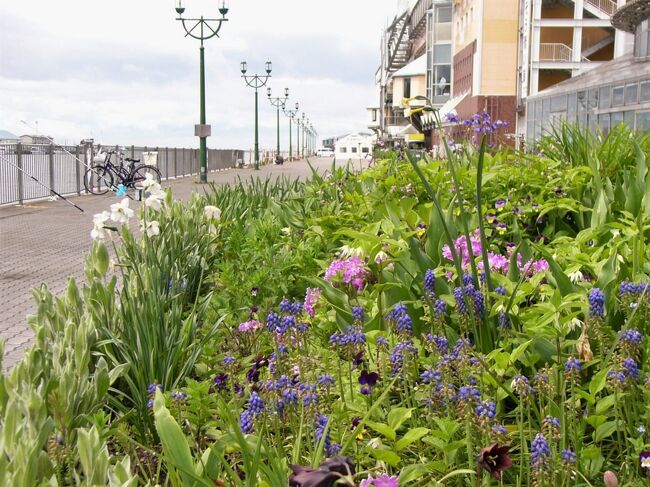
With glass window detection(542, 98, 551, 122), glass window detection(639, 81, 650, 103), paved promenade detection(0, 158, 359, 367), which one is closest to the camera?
paved promenade detection(0, 158, 359, 367)

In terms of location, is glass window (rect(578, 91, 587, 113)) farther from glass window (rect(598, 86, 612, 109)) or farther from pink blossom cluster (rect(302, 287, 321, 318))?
pink blossom cluster (rect(302, 287, 321, 318))

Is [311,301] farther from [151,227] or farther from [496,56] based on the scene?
[496,56]

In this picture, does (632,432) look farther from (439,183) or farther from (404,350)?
(439,183)

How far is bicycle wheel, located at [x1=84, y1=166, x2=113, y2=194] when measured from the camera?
25.6m

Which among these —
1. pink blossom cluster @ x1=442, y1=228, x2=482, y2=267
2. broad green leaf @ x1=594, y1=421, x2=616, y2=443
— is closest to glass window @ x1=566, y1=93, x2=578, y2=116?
pink blossom cluster @ x1=442, y1=228, x2=482, y2=267

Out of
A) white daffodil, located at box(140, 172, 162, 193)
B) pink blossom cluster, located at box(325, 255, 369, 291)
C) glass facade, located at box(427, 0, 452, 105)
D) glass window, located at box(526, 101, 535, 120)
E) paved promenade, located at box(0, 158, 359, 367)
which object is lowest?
paved promenade, located at box(0, 158, 359, 367)

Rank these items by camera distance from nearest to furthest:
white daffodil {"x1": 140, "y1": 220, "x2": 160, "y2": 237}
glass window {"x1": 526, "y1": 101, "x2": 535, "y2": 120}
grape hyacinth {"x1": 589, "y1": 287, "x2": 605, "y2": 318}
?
grape hyacinth {"x1": 589, "y1": 287, "x2": 605, "y2": 318} → white daffodil {"x1": 140, "y1": 220, "x2": 160, "y2": 237} → glass window {"x1": 526, "y1": 101, "x2": 535, "y2": 120}

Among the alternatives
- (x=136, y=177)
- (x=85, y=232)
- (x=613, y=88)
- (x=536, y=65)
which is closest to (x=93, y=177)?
(x=136, y=177)

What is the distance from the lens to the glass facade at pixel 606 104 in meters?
22.6

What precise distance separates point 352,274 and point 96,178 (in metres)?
23.5

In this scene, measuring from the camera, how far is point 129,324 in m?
3.68

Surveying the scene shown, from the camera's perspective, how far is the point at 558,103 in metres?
29.6

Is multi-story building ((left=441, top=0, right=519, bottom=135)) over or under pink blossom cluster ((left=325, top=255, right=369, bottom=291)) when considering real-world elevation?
over

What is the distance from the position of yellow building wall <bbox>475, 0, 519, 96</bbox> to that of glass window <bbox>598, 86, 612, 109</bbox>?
2774 centimetres
